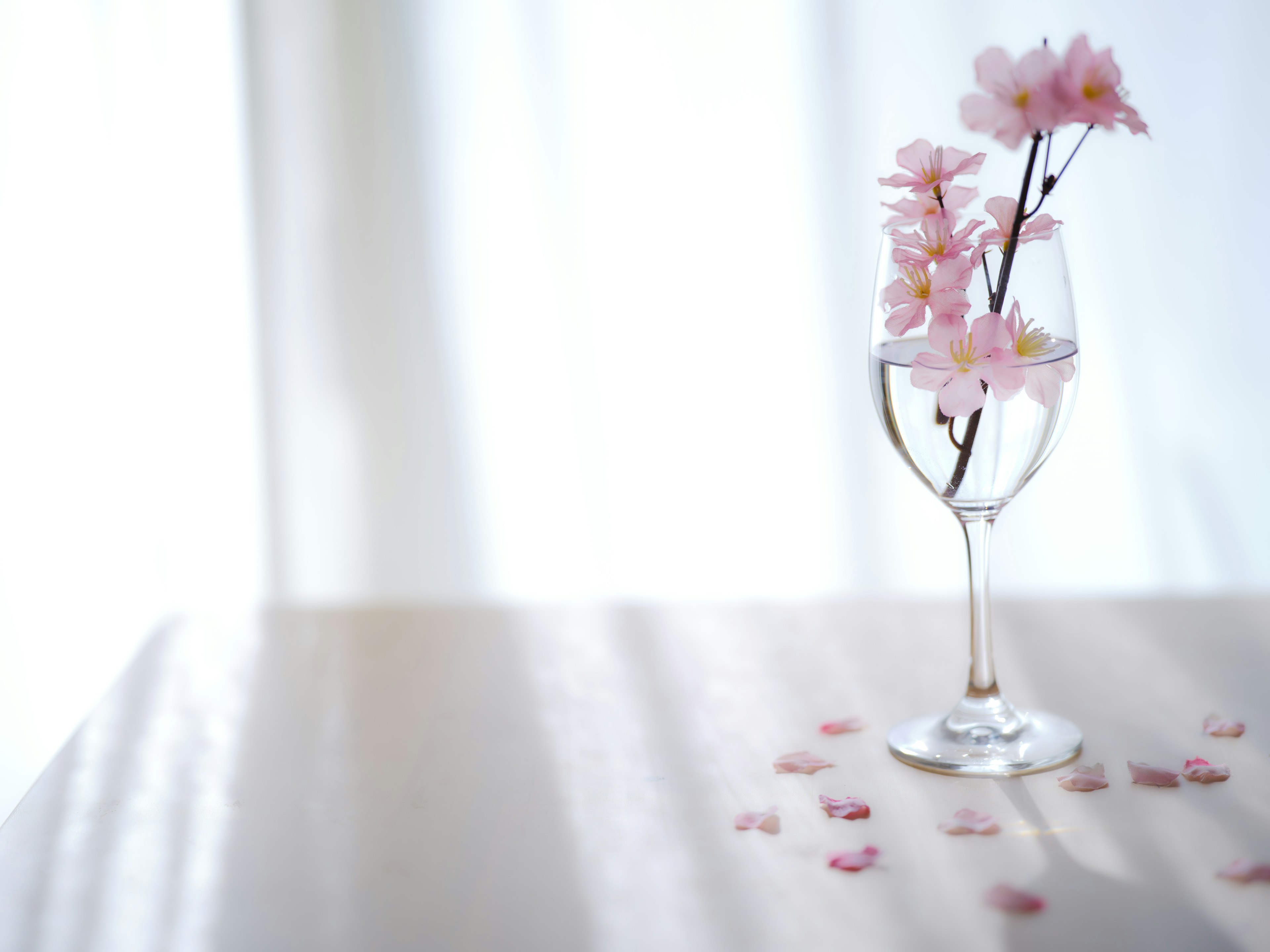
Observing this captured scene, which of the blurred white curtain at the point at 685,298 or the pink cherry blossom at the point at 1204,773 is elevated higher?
the blurred white curtain at the point at 685,298

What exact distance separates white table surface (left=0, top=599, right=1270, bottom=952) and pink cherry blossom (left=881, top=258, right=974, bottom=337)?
26 cm

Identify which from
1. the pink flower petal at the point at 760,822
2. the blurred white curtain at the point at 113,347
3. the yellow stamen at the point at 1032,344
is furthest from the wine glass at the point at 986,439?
the blurred white curtain at the point at 113,347

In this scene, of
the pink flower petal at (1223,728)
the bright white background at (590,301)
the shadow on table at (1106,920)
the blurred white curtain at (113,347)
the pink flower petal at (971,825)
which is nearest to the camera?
the shadow on table at (1106,920)

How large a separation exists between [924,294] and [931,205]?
0.05 m

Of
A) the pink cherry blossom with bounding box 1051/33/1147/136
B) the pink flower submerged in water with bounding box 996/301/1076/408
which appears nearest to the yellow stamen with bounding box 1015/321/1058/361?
the pink flower submerged in water with bounding box 996/301/1076/408

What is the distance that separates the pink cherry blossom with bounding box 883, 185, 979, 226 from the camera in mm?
633

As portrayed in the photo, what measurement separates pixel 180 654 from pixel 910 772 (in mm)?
611

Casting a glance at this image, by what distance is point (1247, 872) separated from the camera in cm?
54

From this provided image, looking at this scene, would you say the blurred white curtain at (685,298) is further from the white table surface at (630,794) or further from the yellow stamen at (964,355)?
the yellow stamen at (964,355)

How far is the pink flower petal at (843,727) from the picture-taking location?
74 centimetres

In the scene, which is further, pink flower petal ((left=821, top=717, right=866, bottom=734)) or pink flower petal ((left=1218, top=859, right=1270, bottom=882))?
pink flower petal ((left=821, top=717, right=866, bottom=734))

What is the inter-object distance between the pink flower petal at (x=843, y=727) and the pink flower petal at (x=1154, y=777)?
16cm

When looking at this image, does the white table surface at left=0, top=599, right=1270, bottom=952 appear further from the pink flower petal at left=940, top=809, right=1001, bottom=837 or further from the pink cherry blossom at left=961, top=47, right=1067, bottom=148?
the pink cherry blossom at left=961, top=47, right=1067, bottom=148

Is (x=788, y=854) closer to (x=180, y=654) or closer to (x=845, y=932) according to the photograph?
(x=845, y=932)
